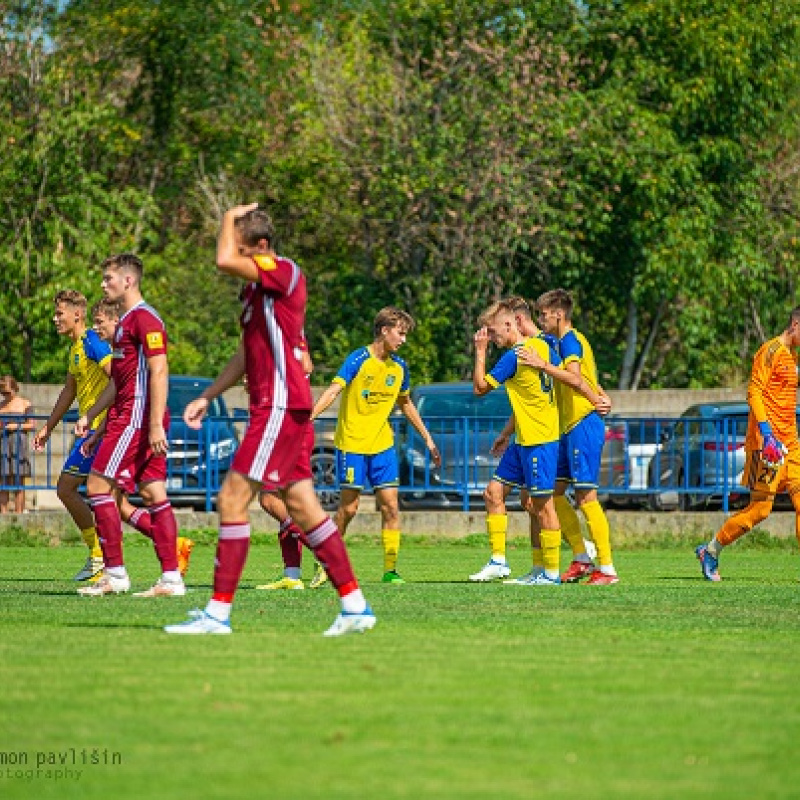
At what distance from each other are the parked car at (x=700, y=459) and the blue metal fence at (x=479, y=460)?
1cm

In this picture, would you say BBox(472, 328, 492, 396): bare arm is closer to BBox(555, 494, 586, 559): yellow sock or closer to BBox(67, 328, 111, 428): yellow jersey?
BBox(555, 494, 586, 559): yellow sock

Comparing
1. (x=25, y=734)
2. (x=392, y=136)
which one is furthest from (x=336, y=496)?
(x=25, y=734)

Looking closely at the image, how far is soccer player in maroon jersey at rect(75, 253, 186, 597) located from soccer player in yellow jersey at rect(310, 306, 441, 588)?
297cm

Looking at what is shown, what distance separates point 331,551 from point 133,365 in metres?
3.19

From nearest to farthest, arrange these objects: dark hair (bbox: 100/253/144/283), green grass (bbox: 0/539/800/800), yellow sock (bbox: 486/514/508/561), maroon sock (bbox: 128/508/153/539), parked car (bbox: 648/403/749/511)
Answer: green grass (bbox: 0/539/800/800), dark hair (bbox: 100/253/144/283), maroon sock (bbox: 128/508/153/539), yellow sock (bbox: 486/514/508/561), parked car (bbox: 648/403/749/511)

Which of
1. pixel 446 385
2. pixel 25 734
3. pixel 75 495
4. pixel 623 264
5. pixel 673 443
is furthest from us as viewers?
pixel 623 264

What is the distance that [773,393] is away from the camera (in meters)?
15.1

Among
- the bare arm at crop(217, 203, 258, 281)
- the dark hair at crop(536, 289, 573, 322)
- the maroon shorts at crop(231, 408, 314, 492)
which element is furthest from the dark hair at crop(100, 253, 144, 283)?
the dark hair at crop(536, 289, 573, 322)

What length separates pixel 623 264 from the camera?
3584 centimetres

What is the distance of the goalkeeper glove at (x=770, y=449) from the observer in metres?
14.7

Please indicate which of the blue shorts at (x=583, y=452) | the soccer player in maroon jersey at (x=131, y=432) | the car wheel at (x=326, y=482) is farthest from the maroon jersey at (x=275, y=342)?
the car wheel at (x=326, y=482)

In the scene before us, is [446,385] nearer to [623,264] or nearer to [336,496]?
[336,496]

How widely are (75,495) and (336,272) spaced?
23.6 m

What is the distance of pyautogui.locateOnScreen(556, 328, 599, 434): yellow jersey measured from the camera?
564 inches
